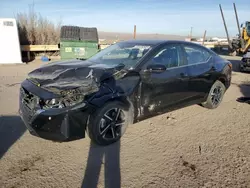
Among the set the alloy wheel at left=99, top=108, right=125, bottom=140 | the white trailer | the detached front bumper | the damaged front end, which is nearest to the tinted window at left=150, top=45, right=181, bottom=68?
the damaged front end

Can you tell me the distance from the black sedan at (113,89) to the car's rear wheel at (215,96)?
12.2 inches

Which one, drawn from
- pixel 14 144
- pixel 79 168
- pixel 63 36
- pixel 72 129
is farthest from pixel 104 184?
pixel 63 36

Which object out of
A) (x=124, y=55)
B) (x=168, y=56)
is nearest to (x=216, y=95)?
(x=168, y=56)

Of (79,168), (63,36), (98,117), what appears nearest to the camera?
(79,168)

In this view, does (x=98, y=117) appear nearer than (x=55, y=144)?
Yes

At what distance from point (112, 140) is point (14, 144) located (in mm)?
1553

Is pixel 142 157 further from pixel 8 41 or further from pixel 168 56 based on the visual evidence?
pixel 8 41

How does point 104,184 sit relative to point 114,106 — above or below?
below

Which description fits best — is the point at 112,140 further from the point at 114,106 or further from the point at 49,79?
the point at 49,79

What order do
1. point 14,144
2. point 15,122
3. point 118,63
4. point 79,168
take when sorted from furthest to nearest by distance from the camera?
1. point 15,122
2. point 118,63
3. point 14,144
4. point 79,168

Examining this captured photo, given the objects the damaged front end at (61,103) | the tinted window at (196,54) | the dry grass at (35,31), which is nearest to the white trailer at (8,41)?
the dry grass at (35,31)

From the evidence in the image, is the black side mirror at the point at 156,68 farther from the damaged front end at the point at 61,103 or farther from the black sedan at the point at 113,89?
the damaged front end at the point at 61,103

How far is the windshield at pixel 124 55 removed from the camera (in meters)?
4.12

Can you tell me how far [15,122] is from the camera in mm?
4570
